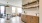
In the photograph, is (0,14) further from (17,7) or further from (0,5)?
(17,7)

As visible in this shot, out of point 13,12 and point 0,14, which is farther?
point 13,12

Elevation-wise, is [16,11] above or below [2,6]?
below

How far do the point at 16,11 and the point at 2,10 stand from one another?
4.05 meters

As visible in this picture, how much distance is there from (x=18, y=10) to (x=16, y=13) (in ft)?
4.14

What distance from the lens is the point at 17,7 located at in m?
17.8

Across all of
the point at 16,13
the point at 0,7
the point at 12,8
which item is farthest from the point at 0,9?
the point at 16,13

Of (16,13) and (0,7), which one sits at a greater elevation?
(0,7)

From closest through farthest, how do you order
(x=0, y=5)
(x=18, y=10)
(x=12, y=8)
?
(x=0, y=5), (x=12, y=8), (x=18, y=10)

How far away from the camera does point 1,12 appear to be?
15.0 m

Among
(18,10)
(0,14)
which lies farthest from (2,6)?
(18,10)

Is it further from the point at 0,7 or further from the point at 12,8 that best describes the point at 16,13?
the point at 0,7

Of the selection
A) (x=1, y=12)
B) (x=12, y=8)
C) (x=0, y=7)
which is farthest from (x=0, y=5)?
(x=12, y=8)

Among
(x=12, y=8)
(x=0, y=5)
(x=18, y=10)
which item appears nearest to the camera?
(x=0, y=5)

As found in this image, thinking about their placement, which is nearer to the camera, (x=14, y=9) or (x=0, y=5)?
(x=0, y=5)
